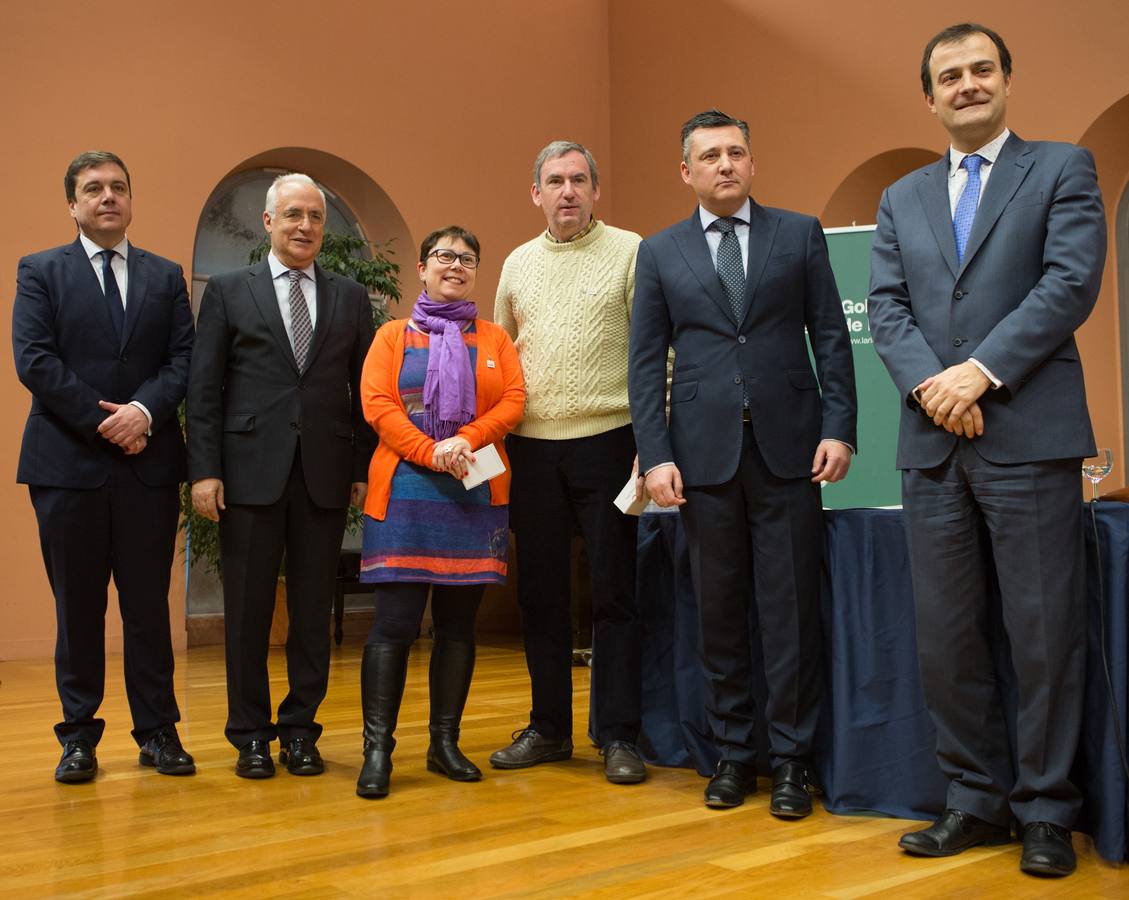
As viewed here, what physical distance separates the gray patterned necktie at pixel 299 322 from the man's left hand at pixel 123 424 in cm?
44

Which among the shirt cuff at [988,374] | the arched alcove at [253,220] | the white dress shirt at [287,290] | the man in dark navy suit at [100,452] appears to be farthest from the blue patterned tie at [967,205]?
the arched alcove at [253,220]

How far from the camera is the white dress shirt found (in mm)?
3262

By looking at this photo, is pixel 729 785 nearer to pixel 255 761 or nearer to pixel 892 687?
pixel 892 687

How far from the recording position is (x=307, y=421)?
3.20 meters

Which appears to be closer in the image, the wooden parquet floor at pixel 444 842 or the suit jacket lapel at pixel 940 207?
the wooden parquet floor at pixel 444 842

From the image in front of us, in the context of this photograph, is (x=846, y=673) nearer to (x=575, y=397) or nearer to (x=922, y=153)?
(x=575, y=397)

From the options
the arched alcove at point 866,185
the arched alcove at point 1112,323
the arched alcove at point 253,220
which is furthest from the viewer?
the arched alcove at point 253,220

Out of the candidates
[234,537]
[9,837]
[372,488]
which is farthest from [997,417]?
[9,837]

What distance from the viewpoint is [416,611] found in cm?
305

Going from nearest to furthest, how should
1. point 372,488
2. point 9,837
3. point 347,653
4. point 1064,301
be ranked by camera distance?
point 1064,301 → point 9,837 → point 372,488 → point 347,653

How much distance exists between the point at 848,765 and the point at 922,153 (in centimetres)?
472

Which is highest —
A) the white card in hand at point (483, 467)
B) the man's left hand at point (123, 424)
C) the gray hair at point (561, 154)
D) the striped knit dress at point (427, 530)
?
the gray hair at point (561, 154)

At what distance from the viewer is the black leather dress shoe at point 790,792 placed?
2.67 meters

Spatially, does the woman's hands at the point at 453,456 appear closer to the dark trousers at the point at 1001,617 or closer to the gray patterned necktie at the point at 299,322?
the gray patterned necktie at the point at 299,322
